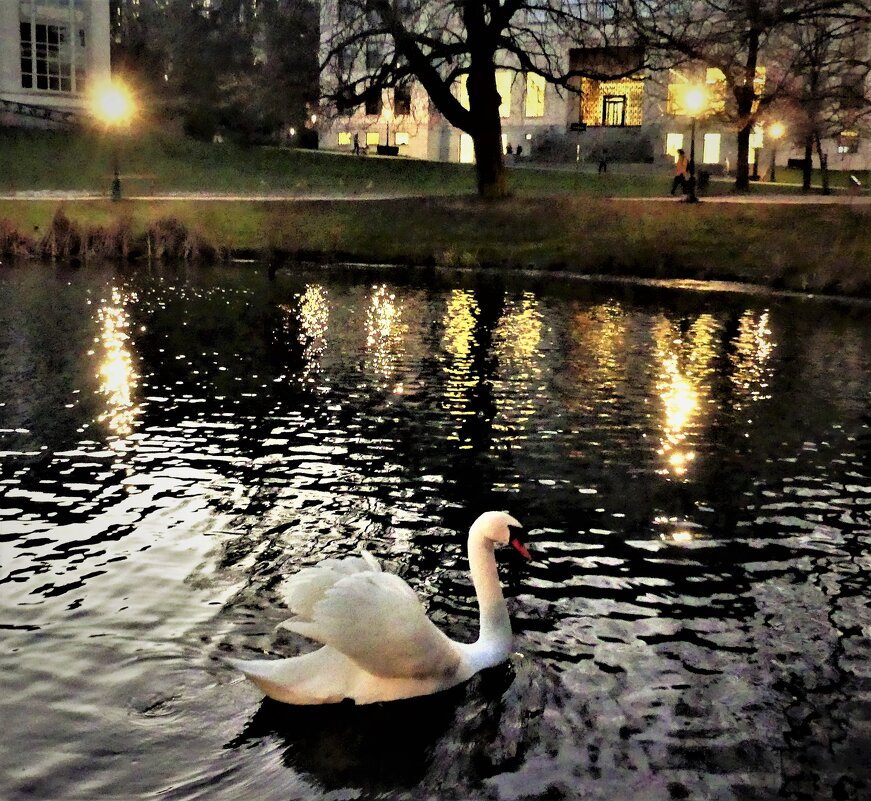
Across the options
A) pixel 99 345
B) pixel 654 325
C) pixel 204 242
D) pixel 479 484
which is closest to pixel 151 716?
pixel 479 484

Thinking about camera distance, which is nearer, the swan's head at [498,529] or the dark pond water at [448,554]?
the dark pond water at [448,554]

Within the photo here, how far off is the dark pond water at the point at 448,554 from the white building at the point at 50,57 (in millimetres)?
47956

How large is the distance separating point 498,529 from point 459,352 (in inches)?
497

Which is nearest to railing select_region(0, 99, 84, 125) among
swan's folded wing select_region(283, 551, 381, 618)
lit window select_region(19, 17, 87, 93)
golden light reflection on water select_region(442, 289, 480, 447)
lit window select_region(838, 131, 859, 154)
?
lit window select_region(19, 17, 87, 93)

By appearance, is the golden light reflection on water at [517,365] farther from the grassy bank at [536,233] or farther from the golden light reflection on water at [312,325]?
the grassy bank at [536,233]

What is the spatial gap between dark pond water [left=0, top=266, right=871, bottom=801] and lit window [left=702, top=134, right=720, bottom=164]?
2058 inches

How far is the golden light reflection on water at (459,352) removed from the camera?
16094 mm

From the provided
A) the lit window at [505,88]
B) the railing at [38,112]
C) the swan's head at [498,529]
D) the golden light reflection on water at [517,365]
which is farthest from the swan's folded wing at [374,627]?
the lit window at [505,88]

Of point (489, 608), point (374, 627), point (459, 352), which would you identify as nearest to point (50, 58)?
point (459, 352)

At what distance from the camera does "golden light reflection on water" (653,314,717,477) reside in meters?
13.8

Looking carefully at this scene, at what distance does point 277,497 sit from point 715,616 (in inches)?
183

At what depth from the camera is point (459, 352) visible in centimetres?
2061

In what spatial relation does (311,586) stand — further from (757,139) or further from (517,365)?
(757,139)

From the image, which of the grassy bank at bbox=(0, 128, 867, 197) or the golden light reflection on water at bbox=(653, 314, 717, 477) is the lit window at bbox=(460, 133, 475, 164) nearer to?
the grassy bank at bbox=(0, 128, 867, 197)
